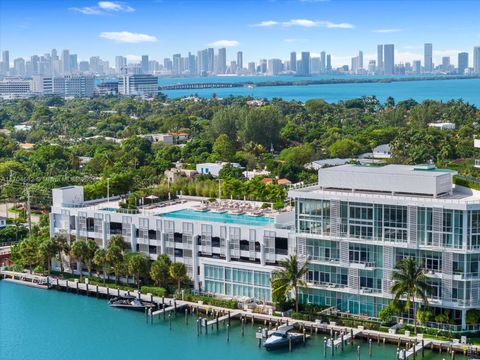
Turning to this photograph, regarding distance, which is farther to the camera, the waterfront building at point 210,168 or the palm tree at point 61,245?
the waterfront building at point 210,168

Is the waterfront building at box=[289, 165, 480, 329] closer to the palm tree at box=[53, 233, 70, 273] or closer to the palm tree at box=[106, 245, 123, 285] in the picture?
the palm tree at box=[106, 245, 123, 285]

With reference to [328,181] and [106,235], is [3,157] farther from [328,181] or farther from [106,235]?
[328,181]

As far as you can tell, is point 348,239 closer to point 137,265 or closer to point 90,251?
point 137,265

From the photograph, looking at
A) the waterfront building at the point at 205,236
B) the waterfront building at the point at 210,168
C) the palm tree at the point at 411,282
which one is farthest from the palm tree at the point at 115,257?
the waterfront building at the point at 210,168

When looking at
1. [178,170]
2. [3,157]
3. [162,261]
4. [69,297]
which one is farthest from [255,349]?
[3,157]

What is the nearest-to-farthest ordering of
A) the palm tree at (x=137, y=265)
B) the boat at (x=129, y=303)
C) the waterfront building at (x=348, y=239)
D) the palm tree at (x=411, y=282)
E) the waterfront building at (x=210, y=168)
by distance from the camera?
the palm tree at (x=411, y=282) < the waterfront building at (x=348, y=239) < the boat at (x=129, y=303) < the palm tree at (x=137, y=265) < the waterfront building at (x=210, y=168)

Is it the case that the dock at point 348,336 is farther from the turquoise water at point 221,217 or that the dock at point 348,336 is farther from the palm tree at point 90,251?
the palm tree at point 90,251

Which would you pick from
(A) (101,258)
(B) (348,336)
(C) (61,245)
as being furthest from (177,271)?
(B) (348,336)
